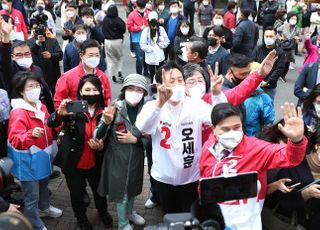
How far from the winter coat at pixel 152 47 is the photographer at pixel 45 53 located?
7.81 ft

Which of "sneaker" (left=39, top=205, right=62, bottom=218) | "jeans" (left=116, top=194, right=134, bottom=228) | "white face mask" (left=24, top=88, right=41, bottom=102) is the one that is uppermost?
"white face mask" (left=24, top=88, right=41, bottom=102)

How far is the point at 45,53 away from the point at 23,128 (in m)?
2.46

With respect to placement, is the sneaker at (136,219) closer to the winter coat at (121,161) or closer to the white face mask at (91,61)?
the winter coat at (121,161)

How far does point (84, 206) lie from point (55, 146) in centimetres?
69

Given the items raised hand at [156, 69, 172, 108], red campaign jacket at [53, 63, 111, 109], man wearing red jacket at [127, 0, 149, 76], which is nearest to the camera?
raised hand at [156, 69, 172, 108]

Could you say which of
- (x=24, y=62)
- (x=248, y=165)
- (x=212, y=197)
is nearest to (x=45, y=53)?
(x=24, y=62)

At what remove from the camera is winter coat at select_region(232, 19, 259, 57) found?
7.47 metres

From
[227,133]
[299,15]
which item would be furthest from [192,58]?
[299,15]

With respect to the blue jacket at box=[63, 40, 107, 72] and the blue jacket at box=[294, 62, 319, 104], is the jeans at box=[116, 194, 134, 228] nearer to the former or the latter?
the blue jacket at box=[63, 40, 107, 72]

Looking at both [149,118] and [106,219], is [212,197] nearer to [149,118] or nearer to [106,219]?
[149,118]

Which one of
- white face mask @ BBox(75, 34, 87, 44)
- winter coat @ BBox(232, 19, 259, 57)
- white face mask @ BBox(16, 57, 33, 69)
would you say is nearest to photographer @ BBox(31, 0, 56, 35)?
white face mask @ BBox(75, 34, 87, 44)

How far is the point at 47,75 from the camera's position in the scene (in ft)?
19.8

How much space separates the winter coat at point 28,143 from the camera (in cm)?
360

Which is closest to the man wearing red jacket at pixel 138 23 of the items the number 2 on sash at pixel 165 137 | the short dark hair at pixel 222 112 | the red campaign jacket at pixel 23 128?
the red campaign jacket at pixel 23 128
